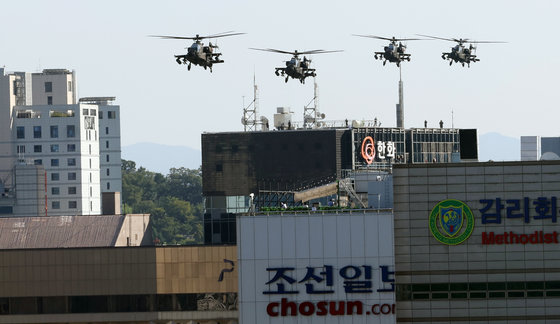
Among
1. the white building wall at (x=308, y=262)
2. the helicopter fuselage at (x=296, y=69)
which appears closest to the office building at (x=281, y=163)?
the helicopter fuselage at (x=296, y=69)

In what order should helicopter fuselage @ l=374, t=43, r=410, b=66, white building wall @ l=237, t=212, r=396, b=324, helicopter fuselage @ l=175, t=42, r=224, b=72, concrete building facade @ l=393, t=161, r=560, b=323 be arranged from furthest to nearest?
helicopter fuselage @ l=374, t=43, r=410, b=66, helicopter fuselage @ l=175, t=42, r=224, b=72, white building wall @ l=237, t=212, r=396, b=324, concrete building facade @ l=393, t=161, r=560, b=323

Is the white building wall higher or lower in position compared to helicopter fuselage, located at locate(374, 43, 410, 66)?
lower

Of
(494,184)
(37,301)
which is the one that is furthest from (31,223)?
(494,184)

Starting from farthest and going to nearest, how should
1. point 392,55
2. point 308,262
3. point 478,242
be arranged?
point 392,55
point 308,262
point 478,242

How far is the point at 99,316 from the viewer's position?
112062 mm

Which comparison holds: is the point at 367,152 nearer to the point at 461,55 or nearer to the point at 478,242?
the point at 461,55

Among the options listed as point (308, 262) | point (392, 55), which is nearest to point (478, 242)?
Result: point (308, 262)

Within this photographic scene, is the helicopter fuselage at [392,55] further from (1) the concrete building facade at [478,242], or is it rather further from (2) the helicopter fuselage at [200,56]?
(1) the concrete building facade at [478,242]

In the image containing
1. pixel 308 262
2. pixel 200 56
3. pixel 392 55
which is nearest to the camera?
pixel 308 262

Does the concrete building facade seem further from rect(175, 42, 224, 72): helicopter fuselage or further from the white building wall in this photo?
rect(175, 42, 224, 72): helicopter fuselage

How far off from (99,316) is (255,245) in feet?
75.2

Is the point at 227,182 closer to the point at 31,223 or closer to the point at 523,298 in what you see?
the point at 31,223

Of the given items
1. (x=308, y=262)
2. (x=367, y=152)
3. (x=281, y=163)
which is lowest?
(x=308, y=262)

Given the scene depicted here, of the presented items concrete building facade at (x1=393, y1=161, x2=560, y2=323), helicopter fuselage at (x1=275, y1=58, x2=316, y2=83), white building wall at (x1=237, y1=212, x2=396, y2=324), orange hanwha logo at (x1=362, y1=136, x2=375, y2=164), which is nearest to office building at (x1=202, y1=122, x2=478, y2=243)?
orange hanwha logo at (x1=362, y1=136, x2=375, y2=164)
